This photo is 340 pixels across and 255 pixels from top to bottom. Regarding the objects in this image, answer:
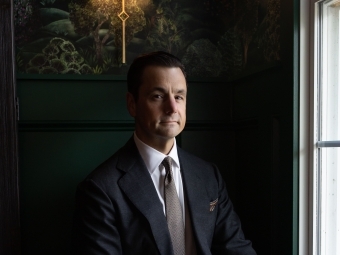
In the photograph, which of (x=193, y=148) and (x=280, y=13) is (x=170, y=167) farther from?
(x=280, y=13)

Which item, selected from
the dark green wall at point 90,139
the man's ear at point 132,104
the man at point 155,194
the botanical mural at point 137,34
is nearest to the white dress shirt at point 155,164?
the man at point 155,194

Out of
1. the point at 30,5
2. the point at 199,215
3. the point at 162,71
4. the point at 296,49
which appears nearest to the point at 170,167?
the point at 199,215

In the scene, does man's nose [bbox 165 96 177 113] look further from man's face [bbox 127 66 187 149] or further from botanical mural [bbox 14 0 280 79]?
botanical mural [bbox 14 0 280 79]

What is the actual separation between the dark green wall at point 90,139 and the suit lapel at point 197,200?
1.04 feet

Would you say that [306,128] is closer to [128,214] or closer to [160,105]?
[160,105]

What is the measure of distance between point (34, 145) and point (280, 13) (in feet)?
3.76

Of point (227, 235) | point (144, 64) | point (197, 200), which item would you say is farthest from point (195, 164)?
point (144, 64)

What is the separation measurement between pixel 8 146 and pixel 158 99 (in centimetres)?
69

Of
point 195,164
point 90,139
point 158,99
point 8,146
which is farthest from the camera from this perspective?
point 90,139

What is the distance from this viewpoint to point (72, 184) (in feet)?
6.54

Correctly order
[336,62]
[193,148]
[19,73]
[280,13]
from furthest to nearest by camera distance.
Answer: [193,148] → [19,73] → [280,13] → [336,62]

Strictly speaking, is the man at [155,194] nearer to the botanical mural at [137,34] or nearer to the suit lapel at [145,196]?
the suit lapel at [145,196]

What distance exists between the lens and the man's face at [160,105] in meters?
1.55

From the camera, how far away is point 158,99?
157 centimetres
